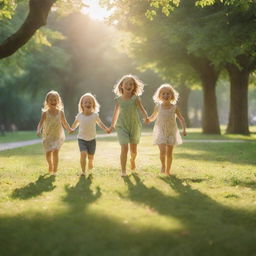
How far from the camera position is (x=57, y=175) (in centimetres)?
945

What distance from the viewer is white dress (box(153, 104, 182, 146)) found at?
9172 millimetres

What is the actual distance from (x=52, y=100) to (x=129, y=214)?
14.2 feet

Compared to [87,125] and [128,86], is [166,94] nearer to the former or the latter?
[128,86]

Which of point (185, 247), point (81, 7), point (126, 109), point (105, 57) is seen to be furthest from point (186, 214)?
point (105, 57)

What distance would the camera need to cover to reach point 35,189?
7.75m

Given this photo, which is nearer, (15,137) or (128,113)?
→ (128,113)

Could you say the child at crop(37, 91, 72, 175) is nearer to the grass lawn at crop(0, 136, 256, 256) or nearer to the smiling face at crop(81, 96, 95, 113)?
the smiling face at crop(81, 96, 95, 113)

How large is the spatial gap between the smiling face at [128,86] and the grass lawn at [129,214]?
5.61 feet

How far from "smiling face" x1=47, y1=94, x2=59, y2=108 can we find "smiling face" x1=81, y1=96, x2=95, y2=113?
55 centimetres

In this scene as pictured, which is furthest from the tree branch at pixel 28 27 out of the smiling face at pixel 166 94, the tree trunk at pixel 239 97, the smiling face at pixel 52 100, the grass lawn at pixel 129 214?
the tree trunk at pixel 239 97

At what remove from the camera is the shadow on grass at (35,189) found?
23.9ft

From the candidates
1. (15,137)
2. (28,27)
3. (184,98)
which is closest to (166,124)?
(28,27)

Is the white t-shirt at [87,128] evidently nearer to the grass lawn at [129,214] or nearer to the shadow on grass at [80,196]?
the grass lawn at [129,214]

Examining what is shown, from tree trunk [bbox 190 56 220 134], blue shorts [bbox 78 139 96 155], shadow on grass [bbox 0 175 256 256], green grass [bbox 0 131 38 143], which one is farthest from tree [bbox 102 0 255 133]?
shadow on grass [bbox 0 175 256 256]
